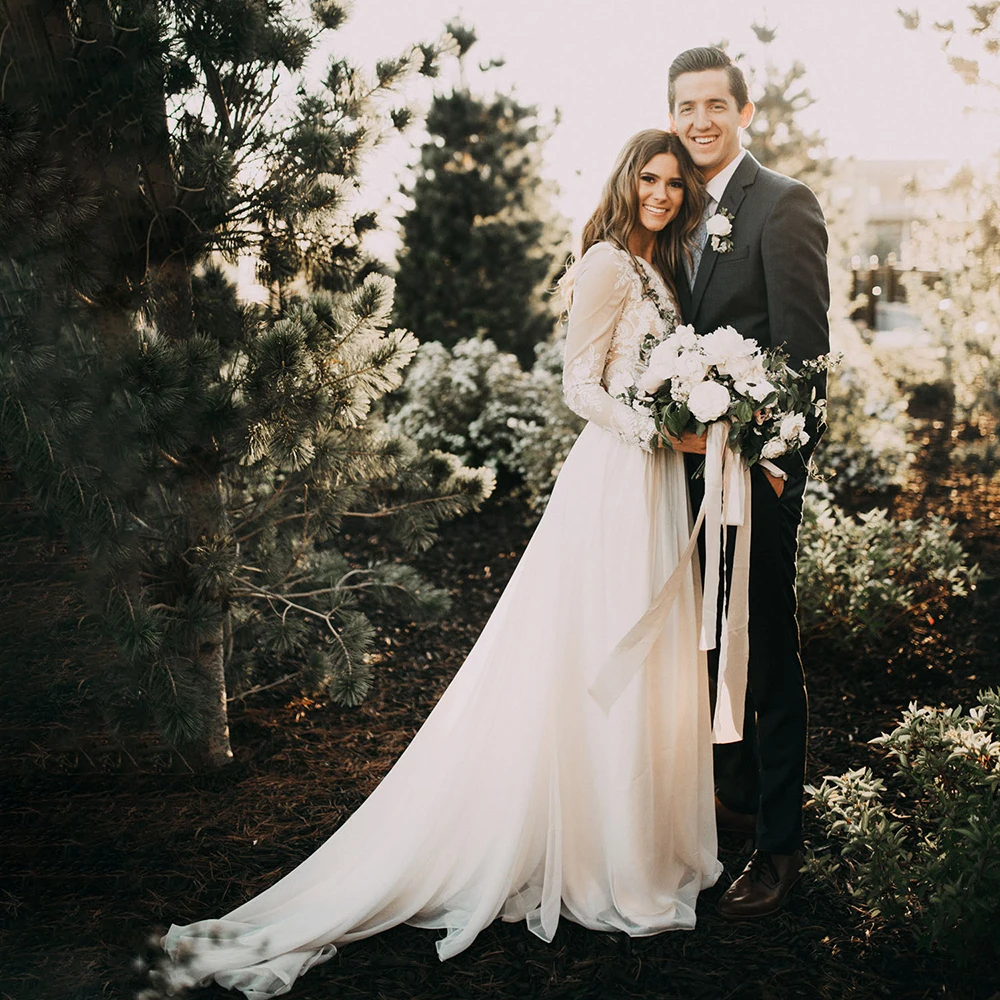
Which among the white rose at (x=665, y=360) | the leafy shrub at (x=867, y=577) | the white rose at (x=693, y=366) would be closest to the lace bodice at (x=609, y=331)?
the white rose at (x=665, y=360)

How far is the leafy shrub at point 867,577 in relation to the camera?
4.93 metres

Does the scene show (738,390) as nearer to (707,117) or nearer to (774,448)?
(774,448)

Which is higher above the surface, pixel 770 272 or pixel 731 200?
pixel 731 200

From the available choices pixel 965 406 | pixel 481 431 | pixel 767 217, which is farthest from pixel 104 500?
pixel 965 406

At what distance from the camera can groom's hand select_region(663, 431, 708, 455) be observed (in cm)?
284

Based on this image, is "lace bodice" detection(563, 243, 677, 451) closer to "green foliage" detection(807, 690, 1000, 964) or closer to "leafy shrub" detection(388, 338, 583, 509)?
"green foliage" detection(807, 690, 1000, 964)

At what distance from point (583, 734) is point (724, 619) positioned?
1.89ft

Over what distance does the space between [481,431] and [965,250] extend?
14.1 feet

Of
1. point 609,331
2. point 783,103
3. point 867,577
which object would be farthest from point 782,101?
point 609,331

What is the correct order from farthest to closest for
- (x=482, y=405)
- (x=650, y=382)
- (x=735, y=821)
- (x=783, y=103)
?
(x=783, y=103) → (x=482, y=405) → (x=735, y=821) → (x=650, y=382)

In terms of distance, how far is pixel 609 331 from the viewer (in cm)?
307

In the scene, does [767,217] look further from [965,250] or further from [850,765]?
[965,250]

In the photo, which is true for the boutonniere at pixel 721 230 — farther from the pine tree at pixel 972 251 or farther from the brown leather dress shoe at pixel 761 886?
the pine tree at pixel 972 251

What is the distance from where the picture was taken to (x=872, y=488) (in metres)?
7.85
